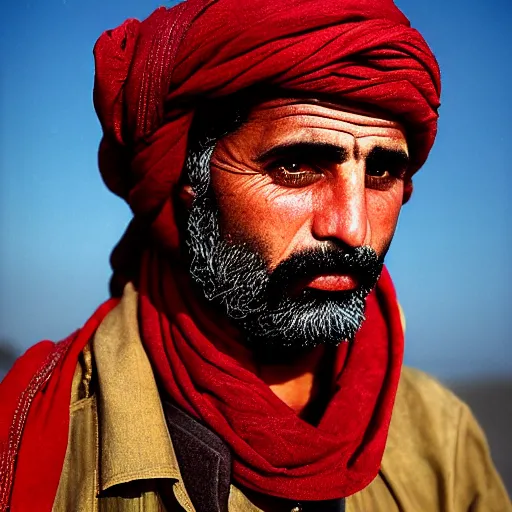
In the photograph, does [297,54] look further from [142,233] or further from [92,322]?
[92,322]

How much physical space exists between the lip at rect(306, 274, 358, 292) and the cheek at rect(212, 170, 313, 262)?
0.49ft

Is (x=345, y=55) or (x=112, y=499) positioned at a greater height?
(x=345, y=55)

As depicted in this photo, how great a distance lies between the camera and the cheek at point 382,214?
196cm

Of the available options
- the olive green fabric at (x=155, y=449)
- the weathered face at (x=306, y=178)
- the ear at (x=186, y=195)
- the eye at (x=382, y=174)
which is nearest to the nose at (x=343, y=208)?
the weathered face at (x=306, y=178)

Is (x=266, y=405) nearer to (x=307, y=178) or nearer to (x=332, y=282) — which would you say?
(x=332, y=282)

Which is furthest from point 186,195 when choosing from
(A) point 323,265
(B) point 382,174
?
(B) point 382,174

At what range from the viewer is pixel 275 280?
1.92 meters

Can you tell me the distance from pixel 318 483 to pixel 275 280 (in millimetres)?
679

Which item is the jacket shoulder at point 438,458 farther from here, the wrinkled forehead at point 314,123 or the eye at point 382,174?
the wrinkled forehead at point 314,123

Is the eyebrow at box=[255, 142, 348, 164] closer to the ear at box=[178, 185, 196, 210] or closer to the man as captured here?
the man

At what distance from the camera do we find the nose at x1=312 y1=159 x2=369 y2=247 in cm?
180

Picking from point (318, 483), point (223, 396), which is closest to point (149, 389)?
point (223, 396)

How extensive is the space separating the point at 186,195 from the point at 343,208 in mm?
630

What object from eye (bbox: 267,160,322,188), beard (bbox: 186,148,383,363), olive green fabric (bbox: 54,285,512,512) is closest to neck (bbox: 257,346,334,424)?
beard (bbox: 186,148,383,363)
